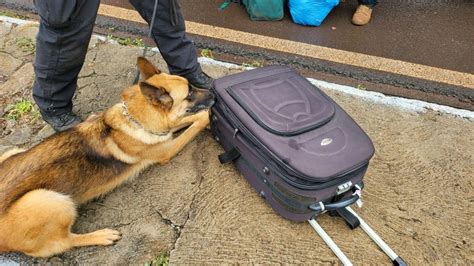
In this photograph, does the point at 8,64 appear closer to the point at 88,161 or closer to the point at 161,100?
the point at 88,161

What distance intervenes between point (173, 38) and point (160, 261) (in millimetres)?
1667

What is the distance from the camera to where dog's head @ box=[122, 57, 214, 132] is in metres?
2.53

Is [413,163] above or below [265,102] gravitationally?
below

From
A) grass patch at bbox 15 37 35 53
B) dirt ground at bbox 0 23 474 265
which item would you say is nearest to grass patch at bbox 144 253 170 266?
dirt ground at bbox 0 23 474 265

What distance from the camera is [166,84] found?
8.45 ft

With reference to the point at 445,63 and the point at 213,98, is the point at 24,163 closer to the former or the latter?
the point at 213,98

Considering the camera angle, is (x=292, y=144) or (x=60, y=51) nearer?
(x=292, y=144)

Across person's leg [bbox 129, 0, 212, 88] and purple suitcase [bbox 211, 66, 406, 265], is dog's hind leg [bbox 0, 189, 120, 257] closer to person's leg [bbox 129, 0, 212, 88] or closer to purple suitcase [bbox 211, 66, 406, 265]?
purple suitcase [bbox 211, 66, 406, 265]

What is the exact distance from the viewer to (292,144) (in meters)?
2.27

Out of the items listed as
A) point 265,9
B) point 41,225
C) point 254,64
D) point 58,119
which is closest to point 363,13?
point 265,9

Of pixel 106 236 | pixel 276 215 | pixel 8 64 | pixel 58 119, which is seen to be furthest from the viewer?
pixel 8 64

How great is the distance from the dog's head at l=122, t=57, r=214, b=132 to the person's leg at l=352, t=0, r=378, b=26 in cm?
244

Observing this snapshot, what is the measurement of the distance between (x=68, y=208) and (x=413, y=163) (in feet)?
7.59

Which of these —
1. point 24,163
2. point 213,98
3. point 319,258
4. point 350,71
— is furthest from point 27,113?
point 350,71
